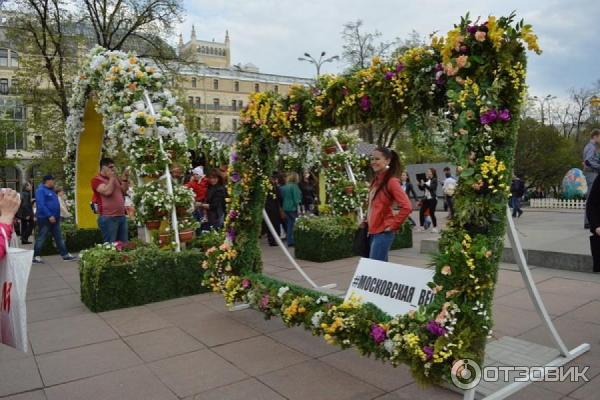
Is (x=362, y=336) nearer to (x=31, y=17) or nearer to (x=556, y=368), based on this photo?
(x=556, y=368)

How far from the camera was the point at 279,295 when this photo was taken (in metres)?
4.30

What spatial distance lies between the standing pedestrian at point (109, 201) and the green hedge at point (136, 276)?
184 cm

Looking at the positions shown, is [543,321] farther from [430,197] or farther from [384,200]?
[430,197]

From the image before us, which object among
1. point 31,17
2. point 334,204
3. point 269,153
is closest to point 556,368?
point 269,153

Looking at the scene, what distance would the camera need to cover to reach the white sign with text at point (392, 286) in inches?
135

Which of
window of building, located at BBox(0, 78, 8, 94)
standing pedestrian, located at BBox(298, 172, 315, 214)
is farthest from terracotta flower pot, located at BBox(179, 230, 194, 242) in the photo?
window of building, located at BBox(0, 78, 8, 94)

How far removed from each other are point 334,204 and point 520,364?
6279 millimetres

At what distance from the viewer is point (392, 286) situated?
3670mm

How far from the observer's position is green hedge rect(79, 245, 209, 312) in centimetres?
542

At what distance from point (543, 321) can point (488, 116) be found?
1.71m

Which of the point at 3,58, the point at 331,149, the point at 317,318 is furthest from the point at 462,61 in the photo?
the point at 3,58

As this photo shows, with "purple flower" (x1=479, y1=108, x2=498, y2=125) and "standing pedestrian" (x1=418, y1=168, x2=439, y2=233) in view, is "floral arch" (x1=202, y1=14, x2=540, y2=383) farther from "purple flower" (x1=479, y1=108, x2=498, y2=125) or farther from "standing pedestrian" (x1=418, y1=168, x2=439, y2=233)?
"standing pedestrian" (x1=418, y1=168, x2=439, y2=233)

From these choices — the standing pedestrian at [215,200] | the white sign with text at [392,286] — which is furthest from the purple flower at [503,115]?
the standing pedestrian at [215,200]

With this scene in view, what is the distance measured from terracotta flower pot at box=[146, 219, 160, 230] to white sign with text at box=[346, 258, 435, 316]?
3.71 metres
